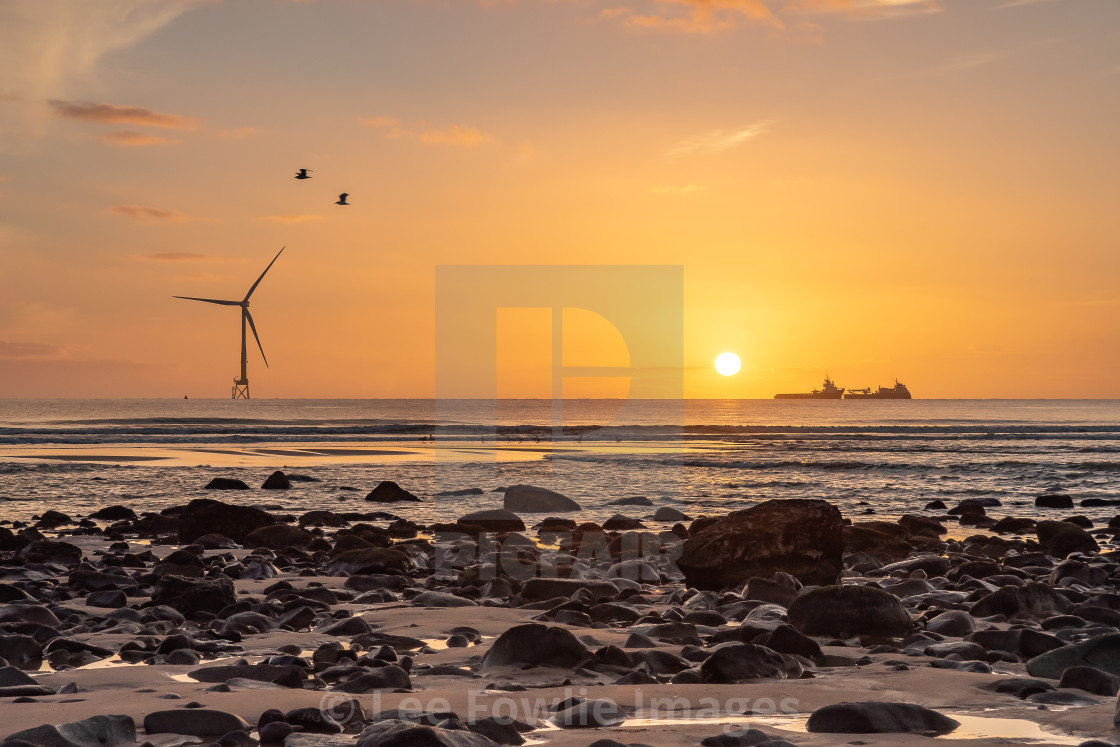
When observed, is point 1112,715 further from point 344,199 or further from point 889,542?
point 344,199

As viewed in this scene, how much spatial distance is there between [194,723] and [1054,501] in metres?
20.9

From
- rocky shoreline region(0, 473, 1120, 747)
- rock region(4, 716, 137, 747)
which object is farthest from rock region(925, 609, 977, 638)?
rock region(4, 716, 137, 747)

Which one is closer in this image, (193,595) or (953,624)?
(953,624)

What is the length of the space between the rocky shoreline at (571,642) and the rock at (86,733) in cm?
1

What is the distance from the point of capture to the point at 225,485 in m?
23.4

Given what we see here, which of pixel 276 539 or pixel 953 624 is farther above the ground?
pixel 953 624

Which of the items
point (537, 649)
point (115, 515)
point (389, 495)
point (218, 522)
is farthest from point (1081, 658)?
point (389, 495)

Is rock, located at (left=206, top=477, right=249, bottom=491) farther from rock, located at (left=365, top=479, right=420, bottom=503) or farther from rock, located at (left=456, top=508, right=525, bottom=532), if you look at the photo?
rock, located at (left=456, top=508, right=525, bottom=532)

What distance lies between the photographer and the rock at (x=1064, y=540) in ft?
42.9

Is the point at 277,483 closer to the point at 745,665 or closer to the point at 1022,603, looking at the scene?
the point at 1022,603

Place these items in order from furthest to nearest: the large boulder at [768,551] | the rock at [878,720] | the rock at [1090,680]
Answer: the large boulder at [768,551]
the rock at [1090,680]
the rock at [878,720]

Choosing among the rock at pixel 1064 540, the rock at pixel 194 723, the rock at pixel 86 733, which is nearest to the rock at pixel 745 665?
the rock at pixel 194 723

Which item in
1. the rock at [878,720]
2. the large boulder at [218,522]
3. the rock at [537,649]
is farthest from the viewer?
the large boulder at [218,522]

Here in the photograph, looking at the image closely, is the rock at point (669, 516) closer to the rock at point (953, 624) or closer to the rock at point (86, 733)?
the rock at point (953, 624)
